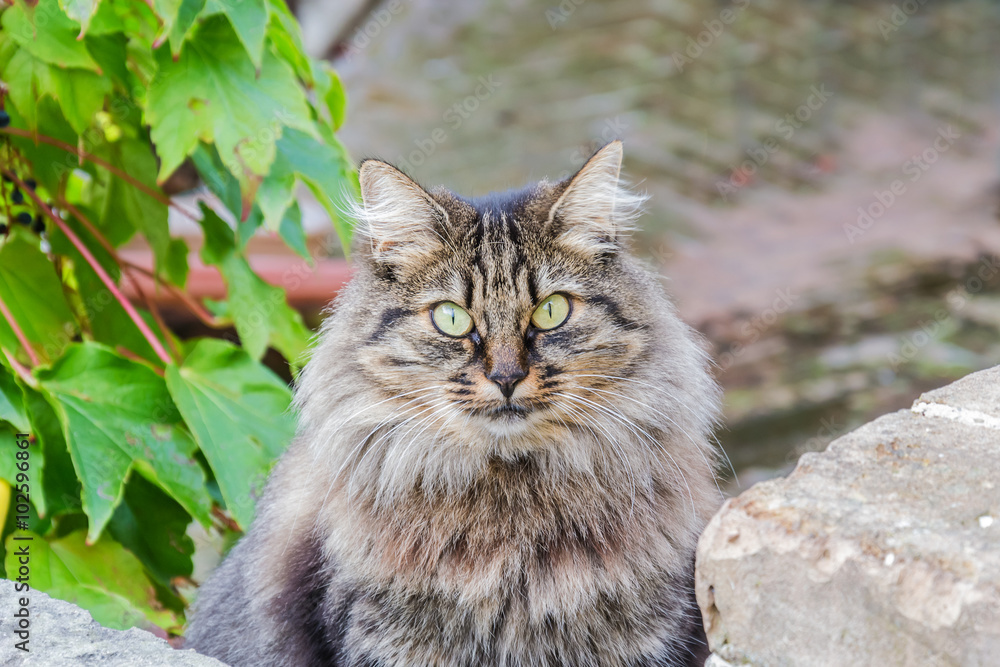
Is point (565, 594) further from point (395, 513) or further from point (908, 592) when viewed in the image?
point (908, 592)

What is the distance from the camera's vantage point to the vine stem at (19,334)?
222 centimetres

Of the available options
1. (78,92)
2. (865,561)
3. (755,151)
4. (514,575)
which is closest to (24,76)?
(78,92)

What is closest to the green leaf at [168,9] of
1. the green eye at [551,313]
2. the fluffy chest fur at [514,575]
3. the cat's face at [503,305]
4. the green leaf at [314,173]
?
the green leaf at [314,173]

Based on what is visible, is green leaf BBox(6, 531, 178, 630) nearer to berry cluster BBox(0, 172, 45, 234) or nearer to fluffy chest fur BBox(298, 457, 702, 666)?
fluffy chest fur BBox(298, 457, 702, 666)

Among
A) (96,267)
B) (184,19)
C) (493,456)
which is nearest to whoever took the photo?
(493,456)

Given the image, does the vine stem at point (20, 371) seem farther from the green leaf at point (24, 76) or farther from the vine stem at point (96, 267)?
the green leaf at point (24, 76)

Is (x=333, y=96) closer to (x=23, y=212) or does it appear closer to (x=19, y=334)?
(x=23, y=212)

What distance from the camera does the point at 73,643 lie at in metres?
1.74

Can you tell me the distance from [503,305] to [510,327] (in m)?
0.05

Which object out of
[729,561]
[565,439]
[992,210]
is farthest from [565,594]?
[992,210]

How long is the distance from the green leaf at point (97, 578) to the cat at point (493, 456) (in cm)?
37

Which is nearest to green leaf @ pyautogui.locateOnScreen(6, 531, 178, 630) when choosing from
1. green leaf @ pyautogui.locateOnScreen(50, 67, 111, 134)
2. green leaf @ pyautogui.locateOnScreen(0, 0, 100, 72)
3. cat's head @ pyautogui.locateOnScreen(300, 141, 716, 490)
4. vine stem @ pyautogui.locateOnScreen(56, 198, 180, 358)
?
vine stem @ pyautogui.locateOnScreen(56, 198, 180, 358)

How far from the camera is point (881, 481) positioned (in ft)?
4.82

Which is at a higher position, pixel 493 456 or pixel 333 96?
pixel 333 96
